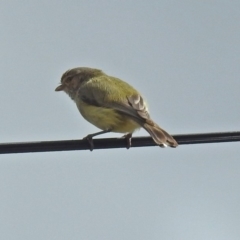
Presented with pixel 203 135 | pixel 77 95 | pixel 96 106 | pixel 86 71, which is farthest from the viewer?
pixel 86 71

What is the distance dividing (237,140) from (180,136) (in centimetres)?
67

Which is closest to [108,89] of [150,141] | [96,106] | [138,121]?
[96,106]

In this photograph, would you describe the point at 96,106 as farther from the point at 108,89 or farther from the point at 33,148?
the point at 33,148

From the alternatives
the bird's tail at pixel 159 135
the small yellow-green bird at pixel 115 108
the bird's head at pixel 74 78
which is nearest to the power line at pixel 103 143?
the bird's tail at pixel 159 135

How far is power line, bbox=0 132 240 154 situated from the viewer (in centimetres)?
666

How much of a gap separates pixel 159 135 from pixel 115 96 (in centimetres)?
166

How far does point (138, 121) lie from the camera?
365 inches

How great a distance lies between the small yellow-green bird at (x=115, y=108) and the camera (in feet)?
30.2

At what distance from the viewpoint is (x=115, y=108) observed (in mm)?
9586

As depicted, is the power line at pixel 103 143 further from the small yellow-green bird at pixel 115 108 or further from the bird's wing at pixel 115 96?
the bird's wing at pixel 115 96

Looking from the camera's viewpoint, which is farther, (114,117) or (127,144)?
(114,117)

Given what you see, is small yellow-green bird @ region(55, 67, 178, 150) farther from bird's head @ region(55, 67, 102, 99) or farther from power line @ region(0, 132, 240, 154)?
power line @ region(0, 132, 240, 154)

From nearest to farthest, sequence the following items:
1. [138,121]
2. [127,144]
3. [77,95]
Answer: [127,144] < [138,121] < [77,95]

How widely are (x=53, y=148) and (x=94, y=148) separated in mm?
720
